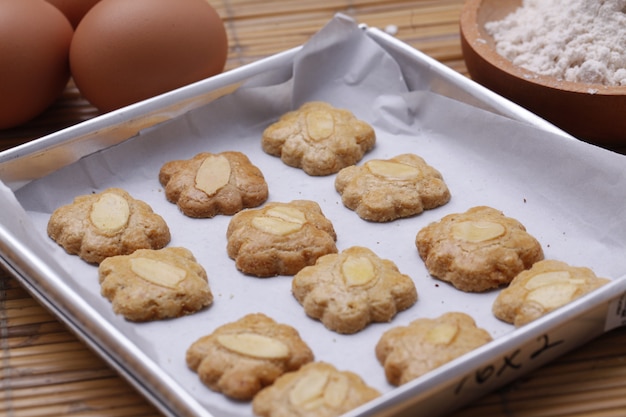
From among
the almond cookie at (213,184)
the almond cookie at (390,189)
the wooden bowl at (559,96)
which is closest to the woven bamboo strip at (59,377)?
the almond cookie at (213,184)

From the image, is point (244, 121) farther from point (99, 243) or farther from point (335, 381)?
point (335, 381)

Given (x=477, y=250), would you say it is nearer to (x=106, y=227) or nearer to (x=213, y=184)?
(x=213, y=184)

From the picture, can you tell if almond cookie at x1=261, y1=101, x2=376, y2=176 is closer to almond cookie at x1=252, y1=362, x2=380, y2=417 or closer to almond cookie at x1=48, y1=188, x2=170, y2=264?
almond cookie at x1=48, y1=188, x2=170, y2=264

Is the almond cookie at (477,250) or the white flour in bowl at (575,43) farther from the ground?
the white flour in bowl at (575,43)

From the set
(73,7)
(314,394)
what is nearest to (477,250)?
(314,394)

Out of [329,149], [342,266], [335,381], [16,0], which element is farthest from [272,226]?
[16,0]

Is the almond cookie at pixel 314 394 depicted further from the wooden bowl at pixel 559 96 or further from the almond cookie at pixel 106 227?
the wooden bowl at pixel 559 96
